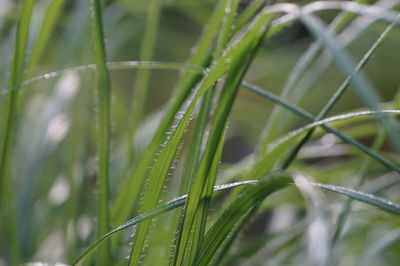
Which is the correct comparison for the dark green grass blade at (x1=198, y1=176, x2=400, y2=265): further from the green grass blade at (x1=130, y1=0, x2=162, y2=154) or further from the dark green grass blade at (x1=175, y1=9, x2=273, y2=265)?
the green grass blade at (x1=130, y1=0, x2=162, y2=154)

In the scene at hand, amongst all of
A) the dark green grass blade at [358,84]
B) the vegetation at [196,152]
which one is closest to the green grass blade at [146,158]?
the vegetation at [196,152]

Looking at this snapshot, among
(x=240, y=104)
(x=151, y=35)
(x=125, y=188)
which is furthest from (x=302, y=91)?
(x=240, y=104)

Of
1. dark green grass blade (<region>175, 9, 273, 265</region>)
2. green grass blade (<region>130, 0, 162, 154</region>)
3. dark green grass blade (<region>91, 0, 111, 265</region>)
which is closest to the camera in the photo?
dark green grass blade (<region>175, 9, 273, 265</region>)

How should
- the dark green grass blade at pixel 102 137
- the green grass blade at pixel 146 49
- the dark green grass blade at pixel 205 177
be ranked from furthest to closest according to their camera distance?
the green grass blade at pixel 146 49
the dark green grass blade at pixel 102 137
the dark green grass blade at pixel 205 177

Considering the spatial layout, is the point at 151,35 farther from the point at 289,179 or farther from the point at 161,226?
the point at 289,179

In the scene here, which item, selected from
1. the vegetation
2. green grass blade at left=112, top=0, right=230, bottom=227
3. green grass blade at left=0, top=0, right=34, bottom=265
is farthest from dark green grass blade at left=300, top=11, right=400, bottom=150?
green grass blade at left=0, top=0, right=34, bottom=265

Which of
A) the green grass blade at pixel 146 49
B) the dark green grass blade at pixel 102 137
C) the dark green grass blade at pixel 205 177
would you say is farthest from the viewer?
the green grass blade at pixel 146 49

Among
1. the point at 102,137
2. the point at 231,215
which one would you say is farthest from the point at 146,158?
the point at 231,215

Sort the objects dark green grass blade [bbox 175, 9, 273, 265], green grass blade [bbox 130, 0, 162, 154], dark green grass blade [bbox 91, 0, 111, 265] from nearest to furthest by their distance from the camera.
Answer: dark green grass blade [bbox 175, 9, 273, 265], dark green grass blade [bbox 91, 0, 111, 265], green grass blade [bbox 130, 0, 162, 154]

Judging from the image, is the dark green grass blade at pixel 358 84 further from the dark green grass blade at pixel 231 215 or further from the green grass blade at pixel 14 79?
the green grass blade at pixel 14 79
